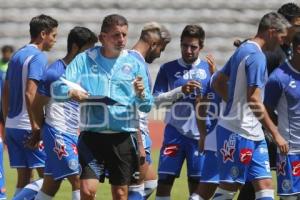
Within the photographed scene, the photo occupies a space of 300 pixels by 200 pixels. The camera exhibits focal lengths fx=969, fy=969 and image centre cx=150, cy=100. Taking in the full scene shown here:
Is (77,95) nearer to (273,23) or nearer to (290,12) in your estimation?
(273,23)

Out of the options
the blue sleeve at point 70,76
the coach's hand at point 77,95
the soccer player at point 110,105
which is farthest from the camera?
the soccer player at point 110,105

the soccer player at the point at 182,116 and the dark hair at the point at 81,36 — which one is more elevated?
→ the dark hair at the point at 81,36

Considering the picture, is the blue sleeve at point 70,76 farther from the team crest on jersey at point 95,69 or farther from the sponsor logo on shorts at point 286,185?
the sponsor logo on shorts at point 286,185

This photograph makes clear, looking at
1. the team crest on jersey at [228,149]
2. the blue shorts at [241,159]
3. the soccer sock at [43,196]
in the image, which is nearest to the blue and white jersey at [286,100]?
the blue shorts at [241,159]

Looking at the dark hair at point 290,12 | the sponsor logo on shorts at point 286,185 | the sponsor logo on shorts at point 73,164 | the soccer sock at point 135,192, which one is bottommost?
the soccer sock at point 135,192

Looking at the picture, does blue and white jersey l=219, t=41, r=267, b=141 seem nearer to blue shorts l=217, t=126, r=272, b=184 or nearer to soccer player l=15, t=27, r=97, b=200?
blue shorts l=217, t=126, r=272, b=184

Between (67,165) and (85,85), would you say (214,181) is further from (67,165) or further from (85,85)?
(85,85)

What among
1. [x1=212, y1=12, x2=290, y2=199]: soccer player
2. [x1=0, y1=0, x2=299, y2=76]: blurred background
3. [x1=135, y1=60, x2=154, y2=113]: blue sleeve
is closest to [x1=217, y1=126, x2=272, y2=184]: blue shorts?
[x1=212, y1=12, x2=290, y2=199]: soccer player

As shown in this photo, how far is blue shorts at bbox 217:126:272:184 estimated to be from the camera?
8859 millimetres

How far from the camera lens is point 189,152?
34.8 ft

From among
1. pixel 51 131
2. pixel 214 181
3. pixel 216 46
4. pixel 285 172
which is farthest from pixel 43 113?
pixel 216 46

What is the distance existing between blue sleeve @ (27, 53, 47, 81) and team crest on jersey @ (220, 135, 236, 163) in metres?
2.14

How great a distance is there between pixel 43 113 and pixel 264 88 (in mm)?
2359

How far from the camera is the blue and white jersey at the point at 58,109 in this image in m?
9.70
